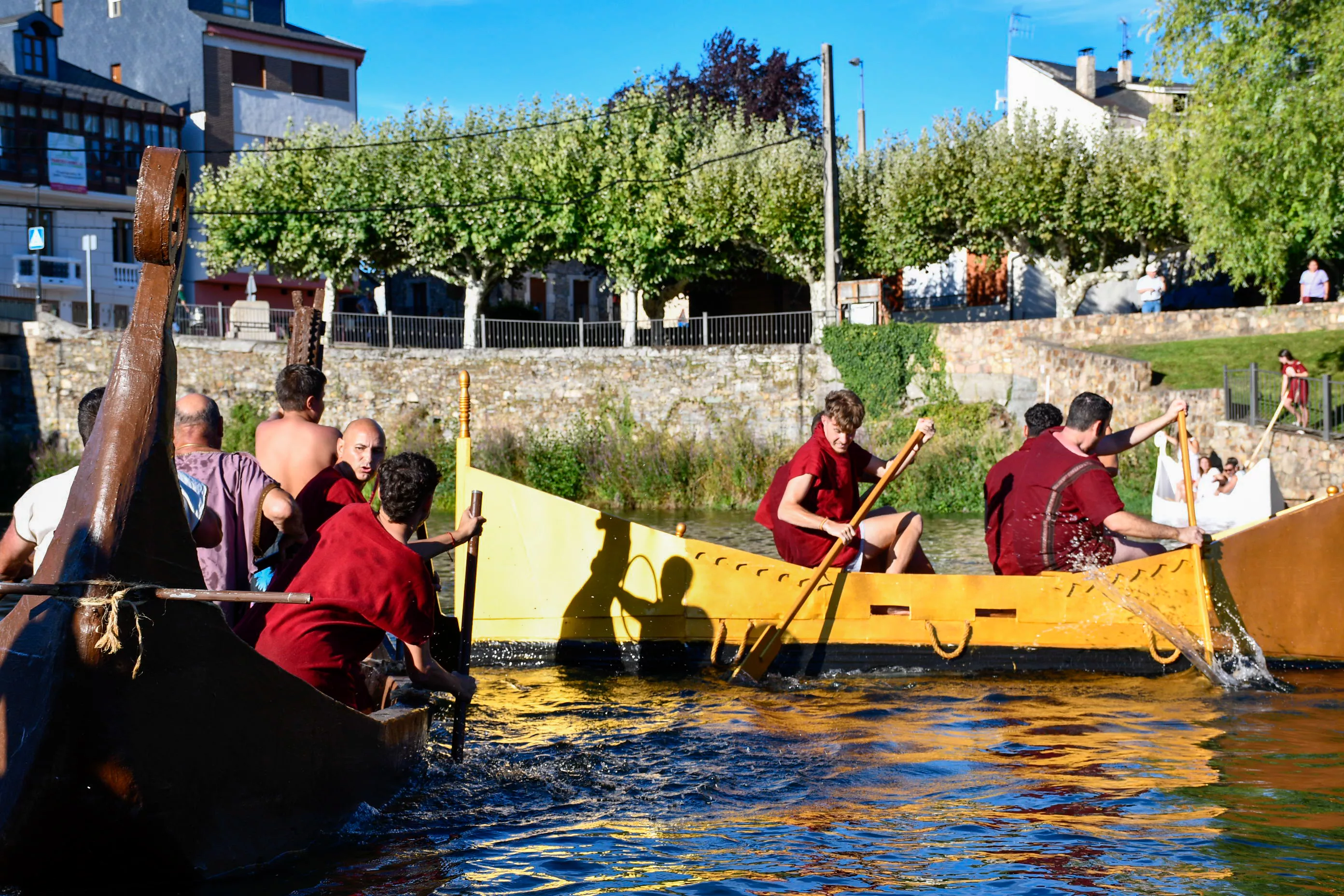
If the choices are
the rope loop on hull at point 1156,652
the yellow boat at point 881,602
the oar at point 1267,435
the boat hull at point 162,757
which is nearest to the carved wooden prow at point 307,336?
the yellow boat at point 881,602

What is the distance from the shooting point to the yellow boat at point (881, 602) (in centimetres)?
776

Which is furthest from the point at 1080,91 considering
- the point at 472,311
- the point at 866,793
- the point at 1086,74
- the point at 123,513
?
the point at 123,513

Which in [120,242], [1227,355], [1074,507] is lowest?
[1074,507]

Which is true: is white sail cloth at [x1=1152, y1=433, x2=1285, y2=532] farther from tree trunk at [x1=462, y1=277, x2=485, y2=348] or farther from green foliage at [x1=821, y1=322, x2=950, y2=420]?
tree trunk at [x1=462, y1=277, x2=485, y2=348]

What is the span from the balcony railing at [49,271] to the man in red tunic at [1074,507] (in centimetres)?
3269

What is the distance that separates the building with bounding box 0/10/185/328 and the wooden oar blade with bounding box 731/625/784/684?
30.0 meters

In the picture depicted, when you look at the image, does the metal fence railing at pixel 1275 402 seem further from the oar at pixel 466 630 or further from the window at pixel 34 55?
the window at pixel 34 55

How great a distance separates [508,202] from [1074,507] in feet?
77.1

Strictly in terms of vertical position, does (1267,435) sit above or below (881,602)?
above

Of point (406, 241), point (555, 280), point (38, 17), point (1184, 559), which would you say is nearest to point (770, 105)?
point (555, 280)

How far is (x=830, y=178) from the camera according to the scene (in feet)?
83.5

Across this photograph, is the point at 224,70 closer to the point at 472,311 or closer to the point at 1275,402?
the point at 472,311

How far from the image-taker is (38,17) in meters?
37.0

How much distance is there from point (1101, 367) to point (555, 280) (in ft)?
80.3
